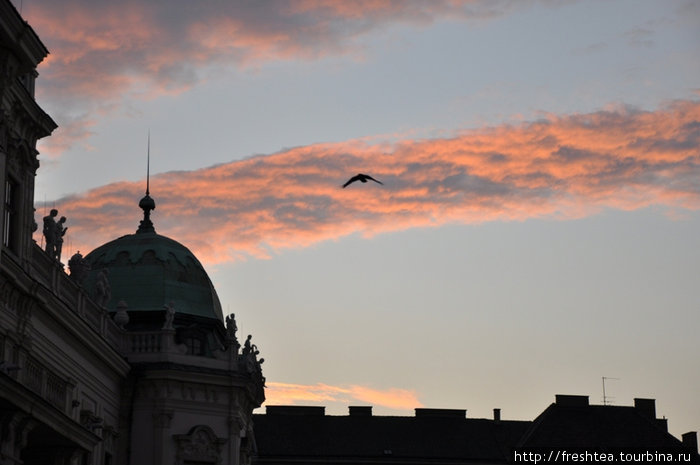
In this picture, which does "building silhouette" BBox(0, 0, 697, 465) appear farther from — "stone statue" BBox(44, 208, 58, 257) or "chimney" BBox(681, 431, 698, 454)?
"chimney" BBox(681, 431, 698, 454)

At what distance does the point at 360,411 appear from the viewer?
11656 cm

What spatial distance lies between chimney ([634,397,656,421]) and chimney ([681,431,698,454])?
2.60 m

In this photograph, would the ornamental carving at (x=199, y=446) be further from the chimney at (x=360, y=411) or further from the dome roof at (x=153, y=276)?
the chimney at (x=360, y=411)

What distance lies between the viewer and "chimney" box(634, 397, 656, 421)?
11556cm

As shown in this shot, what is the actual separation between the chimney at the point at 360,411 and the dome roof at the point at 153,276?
4647cm

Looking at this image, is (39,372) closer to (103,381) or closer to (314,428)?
(103,381)

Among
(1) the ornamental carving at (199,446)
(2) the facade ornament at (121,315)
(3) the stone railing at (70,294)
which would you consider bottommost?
(1) the ornamental carving at (199,446)

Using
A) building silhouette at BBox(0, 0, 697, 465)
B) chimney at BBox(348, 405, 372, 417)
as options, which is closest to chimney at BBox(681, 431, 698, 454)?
chimney at BBox(348, 405, 372, 417)

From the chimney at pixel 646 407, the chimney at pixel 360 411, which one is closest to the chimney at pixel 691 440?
the chimney at pixel 646 407

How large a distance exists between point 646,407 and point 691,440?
12.6 ft

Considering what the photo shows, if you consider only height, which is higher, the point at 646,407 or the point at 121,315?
the point at 646,407

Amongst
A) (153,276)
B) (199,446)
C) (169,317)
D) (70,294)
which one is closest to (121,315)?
(169,317)

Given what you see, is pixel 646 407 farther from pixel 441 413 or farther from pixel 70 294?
pixel 70 294

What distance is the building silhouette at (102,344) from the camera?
1770 inches
